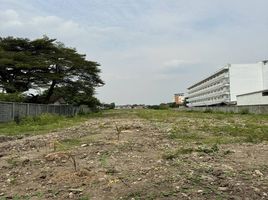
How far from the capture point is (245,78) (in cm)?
10812

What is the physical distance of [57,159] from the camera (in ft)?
33.0

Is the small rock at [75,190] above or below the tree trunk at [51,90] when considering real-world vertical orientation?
below

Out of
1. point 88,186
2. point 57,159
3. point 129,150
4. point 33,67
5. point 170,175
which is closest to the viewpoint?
point 88,186

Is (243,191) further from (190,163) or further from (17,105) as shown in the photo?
(17,105)

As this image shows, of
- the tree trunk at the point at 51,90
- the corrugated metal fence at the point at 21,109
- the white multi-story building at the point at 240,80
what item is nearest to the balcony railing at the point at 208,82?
the white multi-story building at the point at 240,80

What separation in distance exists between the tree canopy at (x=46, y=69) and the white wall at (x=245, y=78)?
203ft

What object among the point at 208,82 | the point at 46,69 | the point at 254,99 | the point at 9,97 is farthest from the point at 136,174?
the point at 208,82

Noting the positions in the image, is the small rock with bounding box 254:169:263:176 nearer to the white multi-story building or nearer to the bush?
the bush

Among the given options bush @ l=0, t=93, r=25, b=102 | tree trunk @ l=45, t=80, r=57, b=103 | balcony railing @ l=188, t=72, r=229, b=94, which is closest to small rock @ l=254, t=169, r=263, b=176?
bush @ l=0, t=93, r=25, b=102

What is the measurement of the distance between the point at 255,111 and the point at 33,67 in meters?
27.4

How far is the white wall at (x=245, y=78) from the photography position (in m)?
107

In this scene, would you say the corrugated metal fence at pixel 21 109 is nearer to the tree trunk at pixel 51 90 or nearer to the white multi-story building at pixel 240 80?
the tree trunk at pixel 51 90

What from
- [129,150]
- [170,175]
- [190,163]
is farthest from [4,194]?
[129,150]

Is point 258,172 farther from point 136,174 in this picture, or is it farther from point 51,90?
point 51,90
